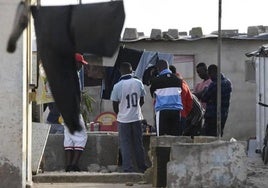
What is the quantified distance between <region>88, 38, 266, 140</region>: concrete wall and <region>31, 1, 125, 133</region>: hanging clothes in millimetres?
11172

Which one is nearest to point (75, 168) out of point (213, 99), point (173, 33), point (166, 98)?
point (166, 98)

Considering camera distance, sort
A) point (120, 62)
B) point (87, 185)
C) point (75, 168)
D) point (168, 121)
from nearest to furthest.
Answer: point (87, 185) → point (168, 121) → point (75, 168) → point (120, 62)

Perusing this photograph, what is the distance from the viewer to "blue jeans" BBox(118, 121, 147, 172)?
418 inches

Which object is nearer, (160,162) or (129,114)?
(160,162)

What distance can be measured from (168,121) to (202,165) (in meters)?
1.76

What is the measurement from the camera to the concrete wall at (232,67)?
16.6 meters

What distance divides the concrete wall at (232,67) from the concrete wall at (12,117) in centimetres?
812

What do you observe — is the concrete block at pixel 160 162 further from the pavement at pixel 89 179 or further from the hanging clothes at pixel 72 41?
the hanging clothes at pixel 72 41

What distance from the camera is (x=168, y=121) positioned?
10.4 metres

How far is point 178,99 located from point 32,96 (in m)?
2.29

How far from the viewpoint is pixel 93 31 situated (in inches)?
200

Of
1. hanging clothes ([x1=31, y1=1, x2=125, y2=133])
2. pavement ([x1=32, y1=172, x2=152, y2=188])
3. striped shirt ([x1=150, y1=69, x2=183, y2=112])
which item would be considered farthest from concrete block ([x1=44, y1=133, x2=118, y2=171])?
hanging clothes ([x1=31, y1=1, x2=125, y2=133])

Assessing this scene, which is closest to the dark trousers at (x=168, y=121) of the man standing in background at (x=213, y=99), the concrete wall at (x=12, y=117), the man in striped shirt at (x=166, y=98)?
the man in striped shirt at (x=166, y=98)

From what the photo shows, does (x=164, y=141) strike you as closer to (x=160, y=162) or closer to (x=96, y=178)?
(x=160, y=162)
